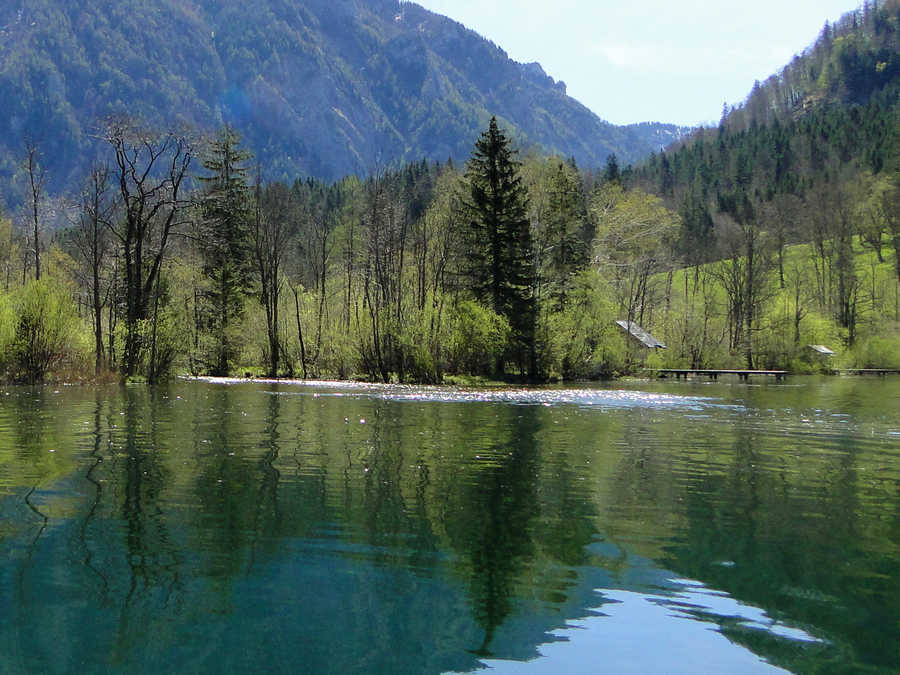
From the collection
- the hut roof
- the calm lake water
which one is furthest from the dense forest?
the calm lake water

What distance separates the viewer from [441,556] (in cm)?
833

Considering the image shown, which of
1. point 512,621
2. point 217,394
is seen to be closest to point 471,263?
point 217,394

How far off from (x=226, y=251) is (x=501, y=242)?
23605mm

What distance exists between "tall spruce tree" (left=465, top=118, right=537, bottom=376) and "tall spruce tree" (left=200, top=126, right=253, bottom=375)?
18883mm

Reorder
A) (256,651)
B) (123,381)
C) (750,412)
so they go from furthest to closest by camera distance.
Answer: (123,381), (750,412), (256,651)

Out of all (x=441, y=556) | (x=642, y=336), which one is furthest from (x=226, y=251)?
(x=441, y=556)

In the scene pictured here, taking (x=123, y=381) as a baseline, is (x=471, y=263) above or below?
above

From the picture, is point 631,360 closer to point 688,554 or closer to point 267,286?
point 267,286

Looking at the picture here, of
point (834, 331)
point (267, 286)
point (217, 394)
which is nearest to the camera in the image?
point (217, 394)

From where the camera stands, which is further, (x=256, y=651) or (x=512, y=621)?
(x=512, y=621)

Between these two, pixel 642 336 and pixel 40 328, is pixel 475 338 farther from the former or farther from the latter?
pixel 642 336

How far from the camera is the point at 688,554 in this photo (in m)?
8.66

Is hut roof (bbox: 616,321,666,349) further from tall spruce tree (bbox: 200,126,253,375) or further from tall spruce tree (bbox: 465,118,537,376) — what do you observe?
tall spruce tree (bbox: 200,126,253,375)

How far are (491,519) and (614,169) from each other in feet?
348
